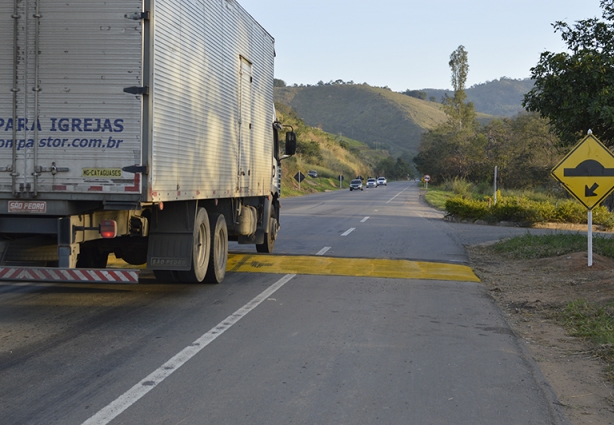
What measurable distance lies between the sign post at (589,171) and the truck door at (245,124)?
5.27 meters

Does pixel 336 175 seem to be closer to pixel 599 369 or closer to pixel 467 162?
pixel 467 162

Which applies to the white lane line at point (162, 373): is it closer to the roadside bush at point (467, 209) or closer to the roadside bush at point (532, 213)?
the roadside bush at point (532, 213)

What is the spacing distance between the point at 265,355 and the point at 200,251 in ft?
11.7

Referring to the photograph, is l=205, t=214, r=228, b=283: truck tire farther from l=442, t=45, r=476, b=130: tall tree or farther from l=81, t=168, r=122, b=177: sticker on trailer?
l=442, t=45, r=476, b=130: tall tree

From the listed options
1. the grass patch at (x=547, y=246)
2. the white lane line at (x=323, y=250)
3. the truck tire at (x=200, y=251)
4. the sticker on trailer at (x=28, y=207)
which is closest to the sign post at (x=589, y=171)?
the grass patch at (x=547, y=246)

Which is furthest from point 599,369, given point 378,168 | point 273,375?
point 378,168

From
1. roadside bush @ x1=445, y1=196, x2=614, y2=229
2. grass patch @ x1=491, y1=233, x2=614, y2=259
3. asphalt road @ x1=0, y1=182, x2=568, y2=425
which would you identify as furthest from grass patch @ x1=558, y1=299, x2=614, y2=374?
roadside bush @ x1=445, y1=196, x2=614, y2=229

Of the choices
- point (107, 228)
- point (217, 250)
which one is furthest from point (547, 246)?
point (107, 228)

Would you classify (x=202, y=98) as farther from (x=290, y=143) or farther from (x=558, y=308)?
(x=290, y=143)

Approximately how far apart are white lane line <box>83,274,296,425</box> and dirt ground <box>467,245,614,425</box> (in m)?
3.13

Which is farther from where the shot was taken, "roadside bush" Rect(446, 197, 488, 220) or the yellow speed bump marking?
"roadside bush" Rect(446, 197, 488, 220)

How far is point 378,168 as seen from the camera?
154750 mm

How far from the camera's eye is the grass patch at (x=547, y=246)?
45.8 feet

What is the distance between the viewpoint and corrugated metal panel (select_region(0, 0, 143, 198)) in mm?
7254
